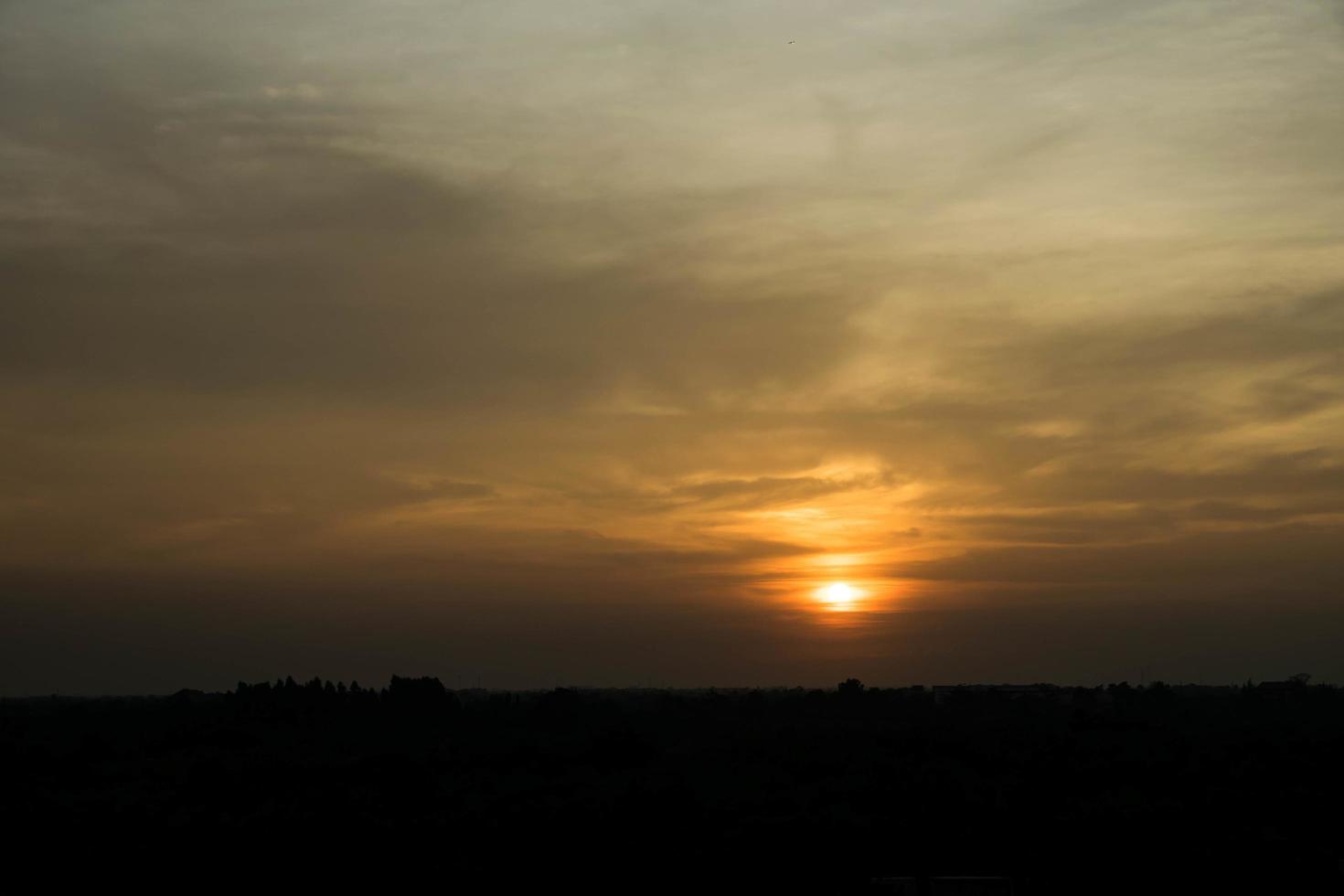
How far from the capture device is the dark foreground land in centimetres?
4456

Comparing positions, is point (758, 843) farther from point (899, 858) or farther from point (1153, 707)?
point (1153, 707)

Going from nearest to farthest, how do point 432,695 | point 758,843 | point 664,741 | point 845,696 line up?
point 758,843, point 664,741, point 432,695, point 845,696

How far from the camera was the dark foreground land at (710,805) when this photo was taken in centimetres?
4456

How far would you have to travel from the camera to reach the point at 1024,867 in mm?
44750

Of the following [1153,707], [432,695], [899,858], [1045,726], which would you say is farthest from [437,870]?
[1153,707]

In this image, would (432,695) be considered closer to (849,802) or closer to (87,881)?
(849,802)

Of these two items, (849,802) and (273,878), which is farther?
(849,802)

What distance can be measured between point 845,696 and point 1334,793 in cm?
10148

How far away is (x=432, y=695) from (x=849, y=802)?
76478mm

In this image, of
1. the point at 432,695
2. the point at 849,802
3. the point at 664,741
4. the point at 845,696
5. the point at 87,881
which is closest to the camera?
the point at 87,881

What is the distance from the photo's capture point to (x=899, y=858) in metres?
46.9

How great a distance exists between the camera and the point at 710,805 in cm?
5547

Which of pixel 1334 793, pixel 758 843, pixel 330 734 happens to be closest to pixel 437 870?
pixel 758 843

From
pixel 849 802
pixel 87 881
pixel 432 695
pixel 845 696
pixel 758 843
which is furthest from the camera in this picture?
A: pixel 845 696
